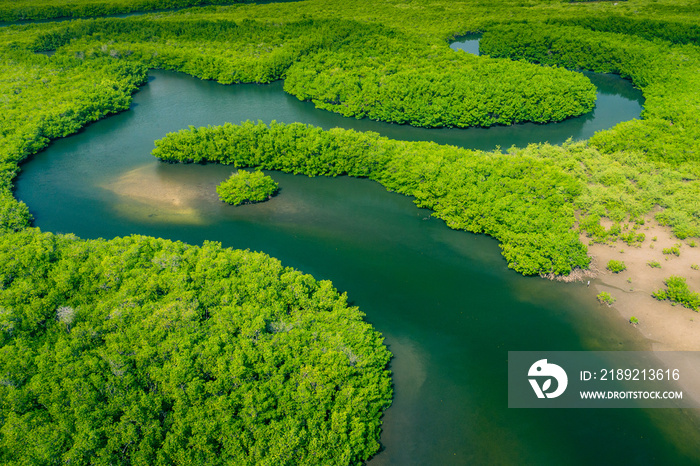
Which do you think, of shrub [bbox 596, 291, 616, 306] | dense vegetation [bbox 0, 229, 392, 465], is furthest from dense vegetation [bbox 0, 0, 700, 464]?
shrub [bbox 596, 291, 616, 306]

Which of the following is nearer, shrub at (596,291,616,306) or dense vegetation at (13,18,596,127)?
shrub at (596,291,616,306)

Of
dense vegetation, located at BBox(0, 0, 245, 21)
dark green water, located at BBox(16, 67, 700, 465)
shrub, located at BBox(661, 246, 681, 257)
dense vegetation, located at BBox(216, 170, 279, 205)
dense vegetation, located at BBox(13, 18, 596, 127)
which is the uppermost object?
dense vegetation, located at BBox(0, 0, 245, 21)

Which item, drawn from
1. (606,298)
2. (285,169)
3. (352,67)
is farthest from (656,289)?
(352,67)

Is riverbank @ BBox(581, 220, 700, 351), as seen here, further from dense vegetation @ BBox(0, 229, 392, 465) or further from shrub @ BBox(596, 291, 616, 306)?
dense vegetation @ BBox(0, 229, 392, 465)

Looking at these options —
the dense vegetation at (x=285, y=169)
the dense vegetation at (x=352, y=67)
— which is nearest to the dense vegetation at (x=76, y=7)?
the dense vegetation at (x=352, y=67)

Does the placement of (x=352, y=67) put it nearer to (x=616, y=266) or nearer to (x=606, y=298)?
(x=616, y=266)

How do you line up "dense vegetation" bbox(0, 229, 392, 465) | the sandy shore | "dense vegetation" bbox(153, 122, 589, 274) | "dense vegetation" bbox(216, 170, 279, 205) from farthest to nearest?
"dense vegetation" bbox(216, 170, 279, 205) < "dense vegetation" bbox(153, 122, 589, 274) < the sandy shore < "dense vegetation" bbox(0, 229, 392, 465)

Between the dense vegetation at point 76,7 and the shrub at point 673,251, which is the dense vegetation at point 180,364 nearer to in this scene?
the shrub at point 673,251
